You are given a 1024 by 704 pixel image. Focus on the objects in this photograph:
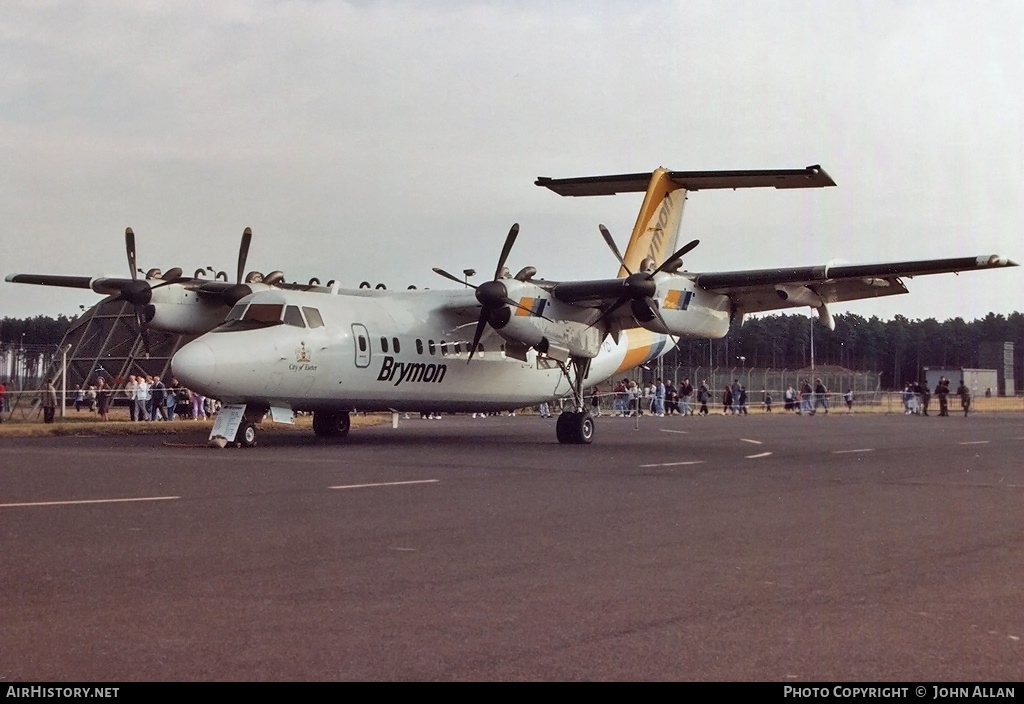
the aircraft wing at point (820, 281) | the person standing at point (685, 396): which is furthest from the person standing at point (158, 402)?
the person standing at point (685, 396)

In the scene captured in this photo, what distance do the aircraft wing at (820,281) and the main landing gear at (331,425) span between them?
8.29 meters

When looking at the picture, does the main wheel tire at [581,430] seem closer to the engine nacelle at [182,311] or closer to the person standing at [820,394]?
the engine nacelle at [182,311]

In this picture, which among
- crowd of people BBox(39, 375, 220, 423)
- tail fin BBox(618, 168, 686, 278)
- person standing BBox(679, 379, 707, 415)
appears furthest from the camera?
person standing BBox(679, 379, 707, 415)

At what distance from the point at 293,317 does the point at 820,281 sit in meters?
9.93

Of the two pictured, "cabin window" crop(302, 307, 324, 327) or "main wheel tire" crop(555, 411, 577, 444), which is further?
"main wheel tire" crop(555, 411, 577, 444)

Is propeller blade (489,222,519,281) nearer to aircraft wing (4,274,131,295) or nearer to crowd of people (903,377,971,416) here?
aircraft wing (4,274,131,295)

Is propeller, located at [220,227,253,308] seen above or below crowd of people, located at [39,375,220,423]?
above

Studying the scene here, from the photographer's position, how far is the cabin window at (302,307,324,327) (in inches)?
818

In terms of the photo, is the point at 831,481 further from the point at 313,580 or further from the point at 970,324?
the point at 970,324

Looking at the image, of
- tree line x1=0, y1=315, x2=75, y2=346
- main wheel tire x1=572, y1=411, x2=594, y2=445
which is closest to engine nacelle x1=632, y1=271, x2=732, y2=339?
main wheel tire x1=572, y1=411, x2=594, y2=445

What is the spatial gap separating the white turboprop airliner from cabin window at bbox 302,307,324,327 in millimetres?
25

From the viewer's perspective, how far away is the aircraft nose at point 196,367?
18.1m

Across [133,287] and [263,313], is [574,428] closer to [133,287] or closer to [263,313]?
[263,313]

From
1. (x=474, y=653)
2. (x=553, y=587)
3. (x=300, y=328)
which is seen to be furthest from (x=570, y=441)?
(x=474, y=653)
